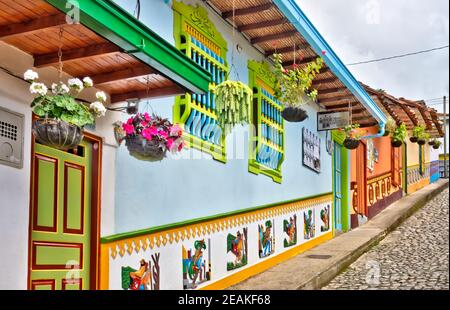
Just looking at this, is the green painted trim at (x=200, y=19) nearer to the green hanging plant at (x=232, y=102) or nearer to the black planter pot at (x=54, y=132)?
the green hanging plant at (x=232, y=102)

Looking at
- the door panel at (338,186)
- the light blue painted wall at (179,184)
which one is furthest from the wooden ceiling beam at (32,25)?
the door panel at (338,186)

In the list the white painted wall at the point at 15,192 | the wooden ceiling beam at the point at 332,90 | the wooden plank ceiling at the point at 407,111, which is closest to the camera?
the white painted wall at the point at 15,192

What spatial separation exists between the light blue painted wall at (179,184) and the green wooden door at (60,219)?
16.2 inches

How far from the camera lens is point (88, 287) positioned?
5.33 metres

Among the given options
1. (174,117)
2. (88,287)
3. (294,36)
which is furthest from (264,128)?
(88,287)

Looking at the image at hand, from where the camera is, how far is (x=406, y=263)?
10000mm

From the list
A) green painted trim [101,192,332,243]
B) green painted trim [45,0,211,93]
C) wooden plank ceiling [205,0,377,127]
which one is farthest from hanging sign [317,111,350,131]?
green painted trim [45,0,211,93]

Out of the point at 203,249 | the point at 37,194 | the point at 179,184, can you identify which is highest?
the point at 179,184

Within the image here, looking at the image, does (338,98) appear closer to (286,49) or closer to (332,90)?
(332,90)

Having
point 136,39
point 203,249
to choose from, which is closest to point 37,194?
point 136,39

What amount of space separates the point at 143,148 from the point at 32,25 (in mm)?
1443

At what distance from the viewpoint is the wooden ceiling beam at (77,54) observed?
445cm

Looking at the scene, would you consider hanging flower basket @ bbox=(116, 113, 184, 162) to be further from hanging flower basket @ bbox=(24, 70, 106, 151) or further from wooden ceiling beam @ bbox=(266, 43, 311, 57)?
wooden ceiling beam @ bbox=(266, 43, 311, 57)

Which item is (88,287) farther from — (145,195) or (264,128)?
(264,128)
